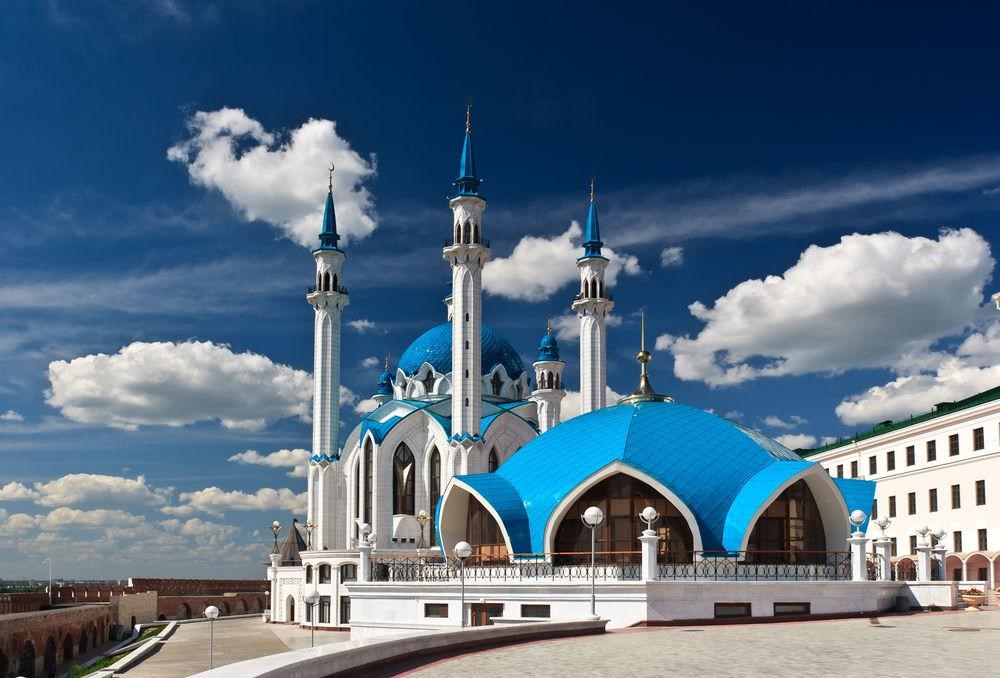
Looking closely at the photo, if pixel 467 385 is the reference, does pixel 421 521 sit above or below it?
below

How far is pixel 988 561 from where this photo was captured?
4422cm

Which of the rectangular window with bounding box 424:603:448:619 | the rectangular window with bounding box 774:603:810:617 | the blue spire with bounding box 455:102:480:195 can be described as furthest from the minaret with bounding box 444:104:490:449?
the rectangular window with bounding box 774:603:810:617

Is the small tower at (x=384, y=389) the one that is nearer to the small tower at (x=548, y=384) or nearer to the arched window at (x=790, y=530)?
the small tower at (x=548, y=384)

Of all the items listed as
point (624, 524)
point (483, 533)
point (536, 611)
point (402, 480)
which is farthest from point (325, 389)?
point (536, 611)

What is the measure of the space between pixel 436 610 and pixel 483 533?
596 centimetres

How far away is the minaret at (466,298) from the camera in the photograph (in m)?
54.9

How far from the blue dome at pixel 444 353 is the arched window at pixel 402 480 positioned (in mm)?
9771

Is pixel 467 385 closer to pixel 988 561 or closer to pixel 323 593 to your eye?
pixel 323 593

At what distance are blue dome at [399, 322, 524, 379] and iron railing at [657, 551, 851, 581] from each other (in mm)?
39469

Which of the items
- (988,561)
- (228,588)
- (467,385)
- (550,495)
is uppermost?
→ (467,385)

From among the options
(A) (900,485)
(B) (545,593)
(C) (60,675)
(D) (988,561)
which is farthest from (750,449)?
(C) (60,675)

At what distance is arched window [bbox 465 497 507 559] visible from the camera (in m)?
34.2

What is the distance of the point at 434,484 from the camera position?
196ft

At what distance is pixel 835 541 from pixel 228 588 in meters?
62.7
